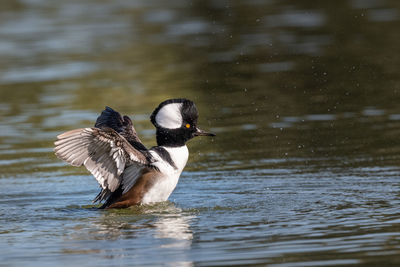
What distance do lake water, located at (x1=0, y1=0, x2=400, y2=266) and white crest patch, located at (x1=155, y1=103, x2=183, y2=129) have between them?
926mm

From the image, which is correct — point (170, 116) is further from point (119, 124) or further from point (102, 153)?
point (119, 124)

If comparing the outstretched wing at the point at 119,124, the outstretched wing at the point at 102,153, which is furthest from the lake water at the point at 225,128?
the outstretched wing at the point at 119,124

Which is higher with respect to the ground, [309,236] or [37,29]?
[37,29]

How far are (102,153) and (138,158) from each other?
1.31 ft

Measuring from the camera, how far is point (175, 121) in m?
9.69

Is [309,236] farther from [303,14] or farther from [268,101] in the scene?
[303,14]

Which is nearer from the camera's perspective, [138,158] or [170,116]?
[138,158]

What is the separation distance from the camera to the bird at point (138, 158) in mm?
8867

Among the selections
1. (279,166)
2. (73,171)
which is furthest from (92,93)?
(279,166)

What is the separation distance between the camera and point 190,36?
902 inches

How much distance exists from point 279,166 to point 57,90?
24.0ft

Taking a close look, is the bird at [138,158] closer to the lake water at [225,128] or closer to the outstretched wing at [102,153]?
the outstretched wing at [102,153]

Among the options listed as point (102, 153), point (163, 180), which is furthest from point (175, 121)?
point (102, 153)

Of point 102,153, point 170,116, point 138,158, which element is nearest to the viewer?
point 102,153
